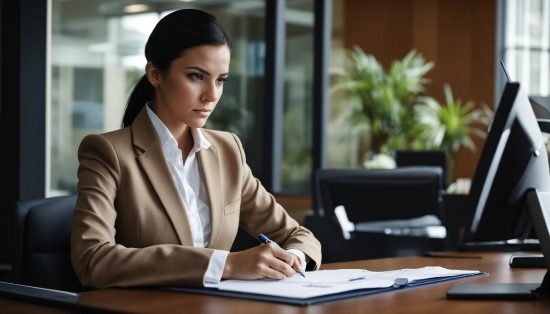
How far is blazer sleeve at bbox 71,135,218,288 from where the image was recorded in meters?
1.53

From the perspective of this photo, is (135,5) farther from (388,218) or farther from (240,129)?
(388,218)

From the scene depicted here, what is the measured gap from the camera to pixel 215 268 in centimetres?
154

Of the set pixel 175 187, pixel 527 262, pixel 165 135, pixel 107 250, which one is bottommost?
pixel 527 262

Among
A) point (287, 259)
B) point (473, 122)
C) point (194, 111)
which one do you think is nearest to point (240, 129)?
point (194, 111)

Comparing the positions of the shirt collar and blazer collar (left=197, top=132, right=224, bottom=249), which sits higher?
the shirt collar

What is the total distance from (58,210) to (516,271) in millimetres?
1156

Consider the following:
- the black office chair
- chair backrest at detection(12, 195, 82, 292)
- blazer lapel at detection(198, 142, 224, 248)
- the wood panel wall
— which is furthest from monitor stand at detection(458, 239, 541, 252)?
the wood panel wall

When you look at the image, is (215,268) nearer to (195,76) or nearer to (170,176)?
(170,176)

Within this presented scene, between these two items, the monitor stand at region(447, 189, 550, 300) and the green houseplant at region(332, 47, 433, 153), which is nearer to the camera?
the monitor stand at region(447, 189, 550, 300)

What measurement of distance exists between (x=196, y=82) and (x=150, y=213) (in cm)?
35

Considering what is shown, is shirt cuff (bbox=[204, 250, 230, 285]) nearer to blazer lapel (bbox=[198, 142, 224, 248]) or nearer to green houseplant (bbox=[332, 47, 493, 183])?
blazer lapel (bbox=[198, 142, 224, 248])

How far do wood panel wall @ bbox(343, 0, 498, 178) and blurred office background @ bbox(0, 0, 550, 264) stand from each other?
0.05 feet

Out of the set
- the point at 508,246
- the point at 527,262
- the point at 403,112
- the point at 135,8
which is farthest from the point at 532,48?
the point at 527,262

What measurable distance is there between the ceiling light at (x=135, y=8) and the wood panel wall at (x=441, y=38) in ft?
19.1
